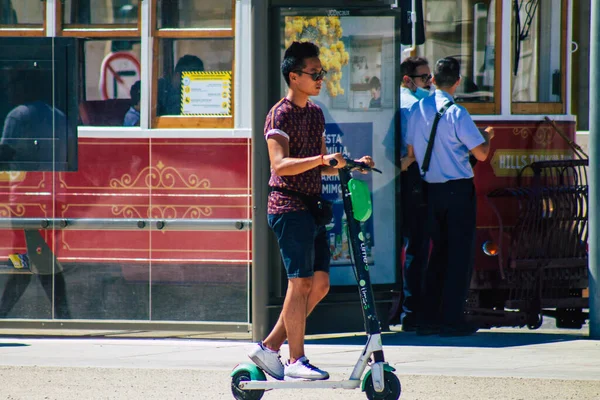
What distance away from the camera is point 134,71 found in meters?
8.70

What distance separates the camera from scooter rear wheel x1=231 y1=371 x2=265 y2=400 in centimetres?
602

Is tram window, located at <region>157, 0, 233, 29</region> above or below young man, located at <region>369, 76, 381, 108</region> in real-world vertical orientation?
above

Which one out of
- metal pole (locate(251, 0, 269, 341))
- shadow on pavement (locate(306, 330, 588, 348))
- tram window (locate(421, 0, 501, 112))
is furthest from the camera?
tram window (locate(421, 0, 501, 112))

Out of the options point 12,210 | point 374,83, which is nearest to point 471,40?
point 374,83

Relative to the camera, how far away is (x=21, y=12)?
8781 millimetres

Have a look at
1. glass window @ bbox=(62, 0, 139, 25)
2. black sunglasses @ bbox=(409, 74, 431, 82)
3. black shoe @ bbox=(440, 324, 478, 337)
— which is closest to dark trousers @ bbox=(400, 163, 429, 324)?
black shoe @ bbox=(440, 324, 478, 337)

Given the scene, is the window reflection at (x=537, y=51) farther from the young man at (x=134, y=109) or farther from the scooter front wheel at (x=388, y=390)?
the scooter front wheel at (x=388, y=390)

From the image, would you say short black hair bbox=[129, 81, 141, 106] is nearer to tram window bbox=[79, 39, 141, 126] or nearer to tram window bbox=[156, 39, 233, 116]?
tram window bbox=[79, 39, 141, 126]

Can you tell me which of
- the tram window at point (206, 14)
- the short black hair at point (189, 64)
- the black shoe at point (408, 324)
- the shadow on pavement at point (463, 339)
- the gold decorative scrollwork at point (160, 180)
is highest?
the tram window at point (206, 14)

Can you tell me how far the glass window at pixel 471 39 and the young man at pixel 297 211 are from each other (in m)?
3.19

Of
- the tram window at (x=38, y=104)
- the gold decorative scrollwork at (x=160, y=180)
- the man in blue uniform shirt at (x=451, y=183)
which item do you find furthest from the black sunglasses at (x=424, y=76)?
the tram window at (x=38, y=104)

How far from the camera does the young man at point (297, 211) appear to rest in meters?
6.05

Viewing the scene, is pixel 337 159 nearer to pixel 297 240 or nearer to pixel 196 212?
pixel 297 240

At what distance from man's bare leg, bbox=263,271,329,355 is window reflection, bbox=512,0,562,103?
3.57 metres
